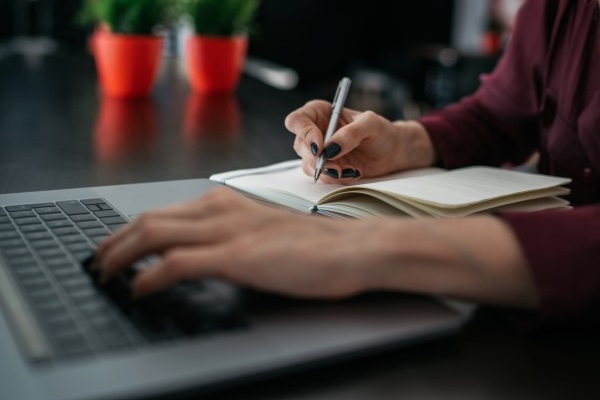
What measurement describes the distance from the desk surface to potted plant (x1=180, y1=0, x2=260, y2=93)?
0.20 feet

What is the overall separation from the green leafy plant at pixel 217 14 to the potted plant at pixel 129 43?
84mm

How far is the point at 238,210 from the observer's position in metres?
0.50

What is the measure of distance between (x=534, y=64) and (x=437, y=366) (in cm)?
70

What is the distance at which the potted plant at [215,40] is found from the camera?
162 cm

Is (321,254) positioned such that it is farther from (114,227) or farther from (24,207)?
(24,207)

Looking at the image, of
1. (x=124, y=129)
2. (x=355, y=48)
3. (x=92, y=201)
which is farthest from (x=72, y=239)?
(x=355, y=48)

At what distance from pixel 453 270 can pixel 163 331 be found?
188 mm

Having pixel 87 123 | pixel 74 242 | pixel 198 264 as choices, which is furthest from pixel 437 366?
pixel 87 123

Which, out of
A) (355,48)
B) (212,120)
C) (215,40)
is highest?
(215,40)

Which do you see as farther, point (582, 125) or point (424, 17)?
point (424, 17)

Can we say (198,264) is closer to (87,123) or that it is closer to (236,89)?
(87,123)

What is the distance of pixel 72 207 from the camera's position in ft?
2.17

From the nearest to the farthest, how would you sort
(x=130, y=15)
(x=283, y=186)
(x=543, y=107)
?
(x=283, y=186), (x=543, y=107), (x=130, y=15)

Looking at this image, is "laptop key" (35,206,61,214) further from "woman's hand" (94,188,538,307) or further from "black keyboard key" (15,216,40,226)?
"woman's hand" (94,188,538,307)
